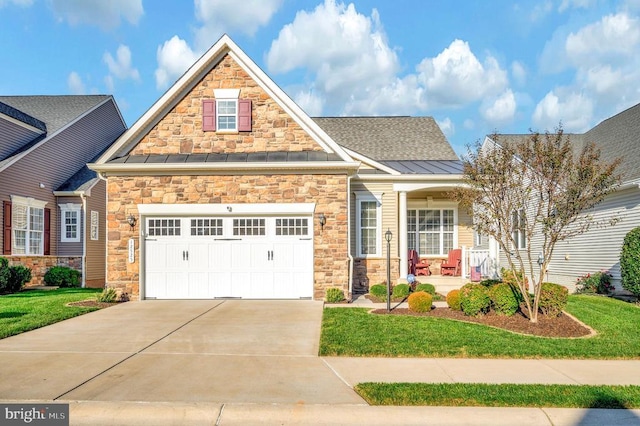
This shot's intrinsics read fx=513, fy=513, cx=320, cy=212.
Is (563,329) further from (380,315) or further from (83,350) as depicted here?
(83,350)

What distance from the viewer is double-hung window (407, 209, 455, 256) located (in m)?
19.5

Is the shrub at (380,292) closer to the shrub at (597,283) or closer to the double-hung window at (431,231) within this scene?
the double-hung window at (431,231)

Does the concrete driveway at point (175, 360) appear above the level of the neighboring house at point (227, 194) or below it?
below

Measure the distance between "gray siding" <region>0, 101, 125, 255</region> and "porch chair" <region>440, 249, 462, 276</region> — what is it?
54.0ft

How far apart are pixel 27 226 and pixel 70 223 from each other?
2.20 metres

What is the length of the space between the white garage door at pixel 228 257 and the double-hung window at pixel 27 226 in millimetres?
8648

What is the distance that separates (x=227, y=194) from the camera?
49.2 feet

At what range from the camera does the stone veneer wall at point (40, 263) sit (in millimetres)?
19500

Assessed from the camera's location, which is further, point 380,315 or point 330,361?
point 380,315

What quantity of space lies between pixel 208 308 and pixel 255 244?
8.34ft

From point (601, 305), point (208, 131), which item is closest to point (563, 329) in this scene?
point (601, 305)

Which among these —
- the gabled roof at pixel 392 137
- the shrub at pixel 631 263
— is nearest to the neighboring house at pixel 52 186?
the gabled roof at pixel 392 137

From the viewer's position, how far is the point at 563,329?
1038 cm

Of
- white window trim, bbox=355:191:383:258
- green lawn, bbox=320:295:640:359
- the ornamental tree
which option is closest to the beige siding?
white window trim, bbox=355:191:383:258
